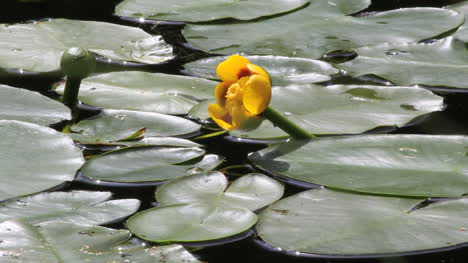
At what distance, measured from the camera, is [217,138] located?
166 cm

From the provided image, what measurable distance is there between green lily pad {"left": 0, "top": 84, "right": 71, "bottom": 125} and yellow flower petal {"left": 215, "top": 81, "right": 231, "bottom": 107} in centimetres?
36

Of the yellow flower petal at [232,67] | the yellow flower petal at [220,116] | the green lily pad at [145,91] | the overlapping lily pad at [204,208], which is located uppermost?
the yellow flower petal at [232,67]

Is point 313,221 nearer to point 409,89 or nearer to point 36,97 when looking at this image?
point 409,89

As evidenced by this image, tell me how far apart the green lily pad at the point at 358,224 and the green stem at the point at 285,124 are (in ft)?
0.70

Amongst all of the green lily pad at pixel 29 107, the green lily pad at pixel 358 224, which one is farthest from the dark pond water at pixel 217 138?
the green lily pad at pixel 29 107

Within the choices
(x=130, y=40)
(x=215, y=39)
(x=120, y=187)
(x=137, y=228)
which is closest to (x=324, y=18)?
(x=215, y=39)

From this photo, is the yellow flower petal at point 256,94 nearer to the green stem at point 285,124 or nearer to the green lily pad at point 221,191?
the green stem at point 285,124

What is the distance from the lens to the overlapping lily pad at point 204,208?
1244 mm

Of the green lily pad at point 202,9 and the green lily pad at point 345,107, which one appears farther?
the green lily pad at point 202,9

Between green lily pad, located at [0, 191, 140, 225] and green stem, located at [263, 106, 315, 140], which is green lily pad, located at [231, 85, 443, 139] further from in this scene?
green lily pad, located at [0, 191, 140, 225]

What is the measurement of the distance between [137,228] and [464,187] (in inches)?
22.9

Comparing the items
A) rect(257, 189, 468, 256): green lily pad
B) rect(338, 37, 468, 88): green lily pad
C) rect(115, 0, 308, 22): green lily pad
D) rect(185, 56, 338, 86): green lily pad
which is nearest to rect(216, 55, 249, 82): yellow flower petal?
rect(257, 189, 468, 256): green lily pad

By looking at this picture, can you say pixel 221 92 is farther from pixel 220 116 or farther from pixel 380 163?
pixel 380 163

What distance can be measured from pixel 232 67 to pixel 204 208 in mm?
337
